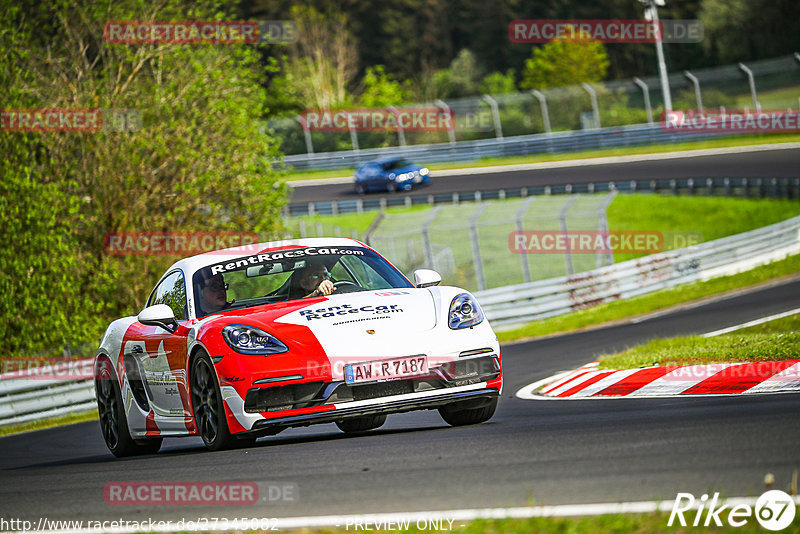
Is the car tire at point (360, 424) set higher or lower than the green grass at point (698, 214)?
higher

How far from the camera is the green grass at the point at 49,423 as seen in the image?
690 inches

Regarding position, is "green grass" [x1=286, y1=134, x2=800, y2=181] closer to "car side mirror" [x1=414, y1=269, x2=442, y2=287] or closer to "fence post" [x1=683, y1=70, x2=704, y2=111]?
"fence post" [x1=683, y1=70, x2=704, y2=111]

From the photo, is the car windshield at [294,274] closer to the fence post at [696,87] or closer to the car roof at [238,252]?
the car roof at [238,252]

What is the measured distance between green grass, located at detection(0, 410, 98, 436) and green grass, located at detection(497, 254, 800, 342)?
7.60 metres

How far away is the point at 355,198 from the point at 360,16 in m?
53.2

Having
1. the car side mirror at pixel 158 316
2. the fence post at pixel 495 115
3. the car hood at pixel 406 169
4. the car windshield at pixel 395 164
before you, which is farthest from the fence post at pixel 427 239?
the fence post at pixel 495 115

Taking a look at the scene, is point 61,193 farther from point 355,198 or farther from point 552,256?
point 355,198

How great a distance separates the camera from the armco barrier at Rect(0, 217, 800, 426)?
23234 mm

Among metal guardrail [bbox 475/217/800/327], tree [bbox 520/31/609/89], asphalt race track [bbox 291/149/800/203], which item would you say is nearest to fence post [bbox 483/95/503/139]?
asphalt race track [bbox 291/149/800/203]

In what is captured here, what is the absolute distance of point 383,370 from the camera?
7320mm

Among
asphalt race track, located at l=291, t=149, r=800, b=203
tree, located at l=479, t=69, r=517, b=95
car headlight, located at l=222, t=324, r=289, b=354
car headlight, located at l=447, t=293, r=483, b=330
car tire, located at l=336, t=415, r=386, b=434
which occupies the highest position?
tree, located at l=479, t=69, r=517, b=95

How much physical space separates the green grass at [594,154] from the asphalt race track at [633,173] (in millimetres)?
2709

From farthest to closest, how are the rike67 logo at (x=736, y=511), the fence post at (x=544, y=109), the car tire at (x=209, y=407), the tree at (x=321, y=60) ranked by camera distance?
the tree at (x=321, y=60) < the fence post at (x=544, y=109) < the car tire at (x=209, y=407) < the rike67 logo at (x=736, y=511)

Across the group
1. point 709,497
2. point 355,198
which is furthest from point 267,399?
point 355,198
